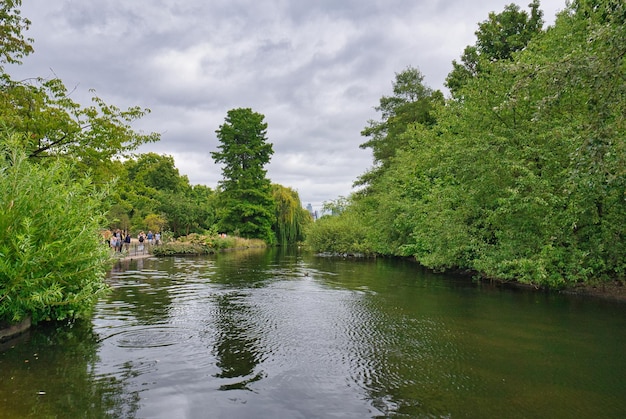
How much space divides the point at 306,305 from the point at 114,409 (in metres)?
7.05

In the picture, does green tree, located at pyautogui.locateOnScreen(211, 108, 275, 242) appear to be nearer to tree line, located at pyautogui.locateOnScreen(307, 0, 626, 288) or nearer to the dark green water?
tree line, located at pyautogui.locateOnScreen(307, 0, 626, 288)

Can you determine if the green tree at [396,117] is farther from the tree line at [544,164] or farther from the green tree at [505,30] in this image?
the tree line at [544,164]

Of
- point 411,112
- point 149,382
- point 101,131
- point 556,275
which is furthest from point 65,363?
point 411,112

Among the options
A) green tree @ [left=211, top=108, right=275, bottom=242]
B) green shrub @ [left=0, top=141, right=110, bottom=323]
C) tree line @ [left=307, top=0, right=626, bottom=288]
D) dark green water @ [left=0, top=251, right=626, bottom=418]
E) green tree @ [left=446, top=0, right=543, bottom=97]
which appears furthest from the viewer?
green tree @ [left=211, top=108, right=275, bottom=242]

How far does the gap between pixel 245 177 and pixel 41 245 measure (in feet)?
131

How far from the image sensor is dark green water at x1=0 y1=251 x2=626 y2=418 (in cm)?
508

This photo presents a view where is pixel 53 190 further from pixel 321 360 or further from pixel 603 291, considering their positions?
pixel 603 291

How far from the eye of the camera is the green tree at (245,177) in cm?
4597

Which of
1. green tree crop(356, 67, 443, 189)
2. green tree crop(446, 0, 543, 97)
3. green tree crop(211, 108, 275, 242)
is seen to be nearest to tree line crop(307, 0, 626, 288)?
green tree crop(446, 0, 543, 97)

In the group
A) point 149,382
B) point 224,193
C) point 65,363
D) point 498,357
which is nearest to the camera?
point 149,382

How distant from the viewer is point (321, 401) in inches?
208

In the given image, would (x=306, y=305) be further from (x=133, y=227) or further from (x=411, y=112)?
(x=133, y=227)

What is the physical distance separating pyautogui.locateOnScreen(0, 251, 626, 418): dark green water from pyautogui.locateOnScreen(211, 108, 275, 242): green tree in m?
33.7

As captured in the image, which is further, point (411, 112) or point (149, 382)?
point (411, 112)
